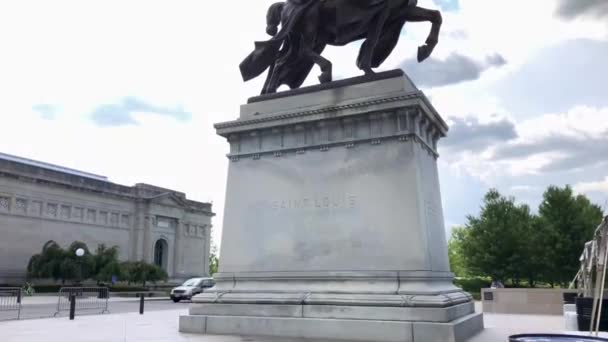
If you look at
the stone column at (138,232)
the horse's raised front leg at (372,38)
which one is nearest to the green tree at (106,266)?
the stone column at (138,232)

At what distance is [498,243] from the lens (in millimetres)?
42344

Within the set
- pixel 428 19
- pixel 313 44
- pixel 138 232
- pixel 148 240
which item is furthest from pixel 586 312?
pixel 148 240

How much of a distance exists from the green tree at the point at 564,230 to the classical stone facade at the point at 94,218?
4667cm

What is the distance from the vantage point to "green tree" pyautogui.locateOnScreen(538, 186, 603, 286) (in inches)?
1590

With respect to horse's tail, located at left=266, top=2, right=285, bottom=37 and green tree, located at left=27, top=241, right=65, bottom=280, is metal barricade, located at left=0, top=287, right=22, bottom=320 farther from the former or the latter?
horse's tail, located at left=266, top=2, right=285, bottom=37

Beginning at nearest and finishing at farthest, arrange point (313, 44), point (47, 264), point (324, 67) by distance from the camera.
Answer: point (324, 67) < point (313, 44) < point (47, 264)

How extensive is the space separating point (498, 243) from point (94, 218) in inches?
1731

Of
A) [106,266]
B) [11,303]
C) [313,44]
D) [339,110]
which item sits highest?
[313,44]

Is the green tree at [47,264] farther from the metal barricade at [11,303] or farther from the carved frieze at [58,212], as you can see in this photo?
the metal barricade at [11,303]

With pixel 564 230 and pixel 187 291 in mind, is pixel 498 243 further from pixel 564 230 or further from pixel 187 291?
pixel 187 291

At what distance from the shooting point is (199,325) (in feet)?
36.8

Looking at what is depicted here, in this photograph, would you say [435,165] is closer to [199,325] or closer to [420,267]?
[420,267]

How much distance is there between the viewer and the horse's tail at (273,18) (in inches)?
A: 541

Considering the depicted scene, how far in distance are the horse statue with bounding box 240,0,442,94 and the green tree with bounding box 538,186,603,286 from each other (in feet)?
111
